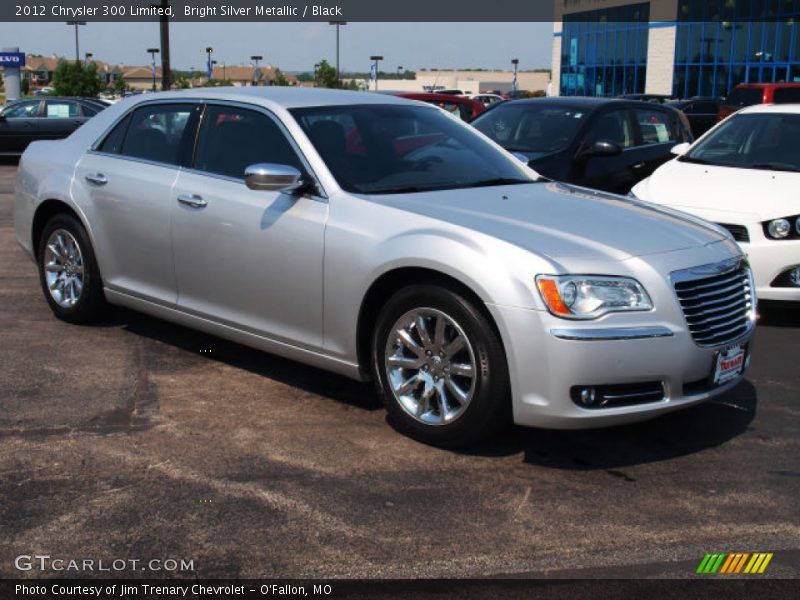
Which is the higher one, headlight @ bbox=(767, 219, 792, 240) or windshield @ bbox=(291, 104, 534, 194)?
windshield @ bbox=(291, 104, 534, 194)

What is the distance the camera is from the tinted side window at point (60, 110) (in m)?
21.1

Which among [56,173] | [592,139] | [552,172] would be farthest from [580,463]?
[592,139]

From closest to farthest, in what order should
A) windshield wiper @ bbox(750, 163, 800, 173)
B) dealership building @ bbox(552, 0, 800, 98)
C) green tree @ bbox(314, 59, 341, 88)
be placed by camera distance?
windshield wiper @ bbox(750, 163, 800, 173), dealership building @ bbox(552, 0, 800, 98), green tree @ bbox(314, 59, 341, 88)

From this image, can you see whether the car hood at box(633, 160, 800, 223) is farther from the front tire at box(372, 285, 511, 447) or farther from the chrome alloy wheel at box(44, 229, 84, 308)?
the chrome alloy wheel at box(44, 229, 84, 308)

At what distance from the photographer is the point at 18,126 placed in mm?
20766

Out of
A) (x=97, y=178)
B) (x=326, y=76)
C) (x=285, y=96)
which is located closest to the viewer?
(x=285, y=96)

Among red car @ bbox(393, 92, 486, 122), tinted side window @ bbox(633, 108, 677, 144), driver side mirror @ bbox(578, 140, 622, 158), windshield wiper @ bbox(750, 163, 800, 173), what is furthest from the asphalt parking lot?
red car @ bbox(393, 92, 486, 122)

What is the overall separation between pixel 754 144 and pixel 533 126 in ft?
7.49

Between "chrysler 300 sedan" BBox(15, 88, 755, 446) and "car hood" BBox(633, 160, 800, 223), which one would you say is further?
"car hood" BBox(633, 160, 800, 223)

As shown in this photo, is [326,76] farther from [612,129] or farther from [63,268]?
[63,268]

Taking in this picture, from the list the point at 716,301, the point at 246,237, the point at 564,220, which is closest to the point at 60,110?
the point at 246,237

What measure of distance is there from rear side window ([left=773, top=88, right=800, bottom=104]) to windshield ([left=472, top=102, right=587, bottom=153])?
14.0 meters

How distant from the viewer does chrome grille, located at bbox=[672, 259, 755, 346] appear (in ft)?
14.9

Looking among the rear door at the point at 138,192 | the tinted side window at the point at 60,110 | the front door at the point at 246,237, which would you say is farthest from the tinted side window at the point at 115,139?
the tinted side window at the point at 60,110
